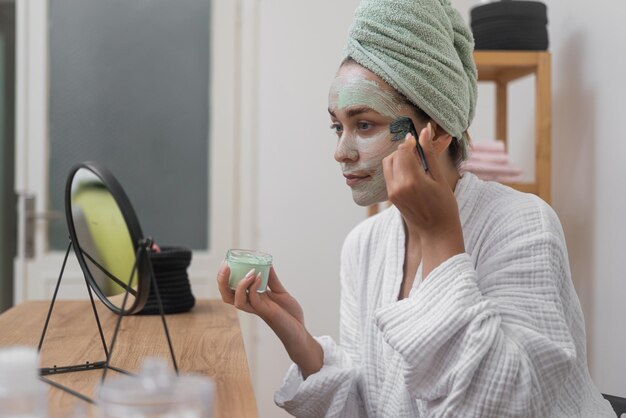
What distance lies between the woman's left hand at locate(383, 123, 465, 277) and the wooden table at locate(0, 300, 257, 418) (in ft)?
1.04

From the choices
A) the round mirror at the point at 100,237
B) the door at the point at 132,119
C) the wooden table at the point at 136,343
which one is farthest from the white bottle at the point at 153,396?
the door at the point at 132,119

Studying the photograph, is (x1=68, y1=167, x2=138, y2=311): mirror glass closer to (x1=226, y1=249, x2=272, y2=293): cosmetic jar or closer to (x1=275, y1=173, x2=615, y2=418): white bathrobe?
(x1=226, y1=249, x2=272, y2=293): cosmetic jar

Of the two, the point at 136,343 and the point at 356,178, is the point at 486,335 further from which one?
the point at 136,343

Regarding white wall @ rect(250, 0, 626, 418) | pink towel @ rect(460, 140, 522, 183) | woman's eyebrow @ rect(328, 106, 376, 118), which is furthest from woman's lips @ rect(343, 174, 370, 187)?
white wall @ rect(250, 0, 626, 418)

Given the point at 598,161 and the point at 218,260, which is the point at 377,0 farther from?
the point at 218,260

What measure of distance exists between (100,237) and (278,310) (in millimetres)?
296

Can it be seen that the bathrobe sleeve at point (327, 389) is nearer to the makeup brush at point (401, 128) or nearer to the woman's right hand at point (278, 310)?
the woman's right hand at point (278, 310)

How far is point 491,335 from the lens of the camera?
0.99m

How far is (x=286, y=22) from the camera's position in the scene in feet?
9.36

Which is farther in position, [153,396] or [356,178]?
[356,178]

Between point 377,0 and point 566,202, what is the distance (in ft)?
3.95

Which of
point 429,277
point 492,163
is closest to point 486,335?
point 429,277

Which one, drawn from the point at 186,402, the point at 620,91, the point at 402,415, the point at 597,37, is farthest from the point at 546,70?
the point at 186,402

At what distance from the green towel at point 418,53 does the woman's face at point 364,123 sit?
0.02 meters
